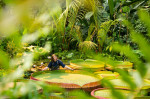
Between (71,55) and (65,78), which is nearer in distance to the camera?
(65,78)

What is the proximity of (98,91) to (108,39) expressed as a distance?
376cm

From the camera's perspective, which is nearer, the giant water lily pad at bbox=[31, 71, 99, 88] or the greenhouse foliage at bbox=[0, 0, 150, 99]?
the greenhouse foliage at bbox=[0, 0, 150, 99]

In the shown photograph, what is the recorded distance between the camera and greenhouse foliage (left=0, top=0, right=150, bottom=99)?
0.16 metres

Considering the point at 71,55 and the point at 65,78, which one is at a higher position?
the point at 71,55

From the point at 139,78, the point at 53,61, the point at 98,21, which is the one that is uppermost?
the point at 98,21

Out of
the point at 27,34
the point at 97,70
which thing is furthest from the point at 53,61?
the point at 27,34

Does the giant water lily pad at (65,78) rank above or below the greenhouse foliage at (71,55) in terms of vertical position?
below

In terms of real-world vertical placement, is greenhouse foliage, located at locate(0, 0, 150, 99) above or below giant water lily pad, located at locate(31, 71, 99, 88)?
above

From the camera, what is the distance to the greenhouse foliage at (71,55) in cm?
16

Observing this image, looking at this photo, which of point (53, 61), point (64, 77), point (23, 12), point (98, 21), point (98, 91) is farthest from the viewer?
point (98, 21)

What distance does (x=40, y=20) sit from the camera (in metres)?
0.19

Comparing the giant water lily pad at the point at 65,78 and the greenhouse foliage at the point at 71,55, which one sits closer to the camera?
the greenhouse foliage at the point at 71,55

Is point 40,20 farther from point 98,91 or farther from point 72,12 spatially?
point 72,12

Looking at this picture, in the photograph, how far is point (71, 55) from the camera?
19.3 ft
